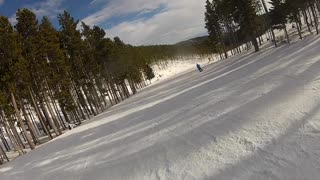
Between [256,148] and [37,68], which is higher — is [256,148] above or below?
below

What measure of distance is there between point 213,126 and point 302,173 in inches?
175

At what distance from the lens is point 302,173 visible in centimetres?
614

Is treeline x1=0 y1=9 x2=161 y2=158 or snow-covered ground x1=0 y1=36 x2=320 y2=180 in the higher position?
treeline x1=0 y1=9 x2=161 y2=158

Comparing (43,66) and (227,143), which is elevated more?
(43,66)

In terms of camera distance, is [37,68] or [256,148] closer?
[256,148]

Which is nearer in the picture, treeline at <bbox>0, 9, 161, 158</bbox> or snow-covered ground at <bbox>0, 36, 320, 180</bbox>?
snow-covered ground at <bbox>0, 36, 320, 180</bbox>

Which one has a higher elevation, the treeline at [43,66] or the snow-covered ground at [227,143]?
the treeline at [43,66]

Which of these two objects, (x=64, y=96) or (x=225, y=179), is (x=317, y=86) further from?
(x=64, y=96)

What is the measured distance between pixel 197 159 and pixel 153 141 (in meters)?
3.44

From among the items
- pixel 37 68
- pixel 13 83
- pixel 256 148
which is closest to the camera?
pixel 256 148

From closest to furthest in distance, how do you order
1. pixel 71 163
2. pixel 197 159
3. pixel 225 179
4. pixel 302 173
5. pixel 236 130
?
pixel 302 173 < pixel 225 179 < pixel 197 159 < pixel 236 130 < pixel 71 163

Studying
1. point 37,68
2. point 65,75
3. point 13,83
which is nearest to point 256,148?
point 13,83

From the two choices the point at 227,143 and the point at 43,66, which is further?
the point at 43,66

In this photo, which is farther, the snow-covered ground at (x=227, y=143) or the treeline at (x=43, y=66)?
the treeline at (x=43, y=66)
